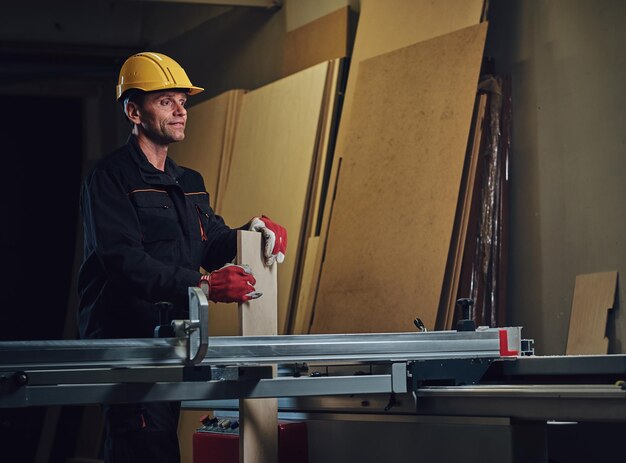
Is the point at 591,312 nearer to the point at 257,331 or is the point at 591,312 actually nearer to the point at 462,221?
the point at 462,221

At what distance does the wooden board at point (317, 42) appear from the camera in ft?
15.7

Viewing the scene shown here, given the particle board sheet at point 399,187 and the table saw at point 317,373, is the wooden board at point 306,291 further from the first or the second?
the table saw at point 317,373

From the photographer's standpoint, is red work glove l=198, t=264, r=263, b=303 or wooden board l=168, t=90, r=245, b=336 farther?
wooden board l=168, t=90, r=245, b=336

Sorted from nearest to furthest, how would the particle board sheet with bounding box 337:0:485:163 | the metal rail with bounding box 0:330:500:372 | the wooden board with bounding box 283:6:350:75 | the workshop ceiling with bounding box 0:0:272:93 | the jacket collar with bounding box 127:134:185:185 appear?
the metal rail with bounding box 0:330:500:372 → the jacket collar with bounding box 127:134:185:185 → the particle board sheet with bounding box 337:0:485:163 → the wooden board with bounding box 283:6:350:75 → the workshop ceiling with bounding box 0:0:272:93

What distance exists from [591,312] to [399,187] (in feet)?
3.02

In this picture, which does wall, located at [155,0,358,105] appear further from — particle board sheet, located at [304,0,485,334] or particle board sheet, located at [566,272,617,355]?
particle board sheet, located at [566,272,617,355]

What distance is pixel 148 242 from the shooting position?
2590mm

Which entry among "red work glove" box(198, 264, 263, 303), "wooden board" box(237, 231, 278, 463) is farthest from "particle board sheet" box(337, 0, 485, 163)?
"red work glove" box(198, 264, 263, 303)

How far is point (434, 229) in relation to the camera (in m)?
3.88

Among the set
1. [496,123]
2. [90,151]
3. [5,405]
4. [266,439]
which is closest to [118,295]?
[266,439]

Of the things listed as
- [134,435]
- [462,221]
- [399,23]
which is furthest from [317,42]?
[134,435]

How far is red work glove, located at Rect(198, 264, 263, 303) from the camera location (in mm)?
2338

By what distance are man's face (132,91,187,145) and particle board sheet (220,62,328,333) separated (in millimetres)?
1810

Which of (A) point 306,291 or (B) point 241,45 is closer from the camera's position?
(A) point 306,291
